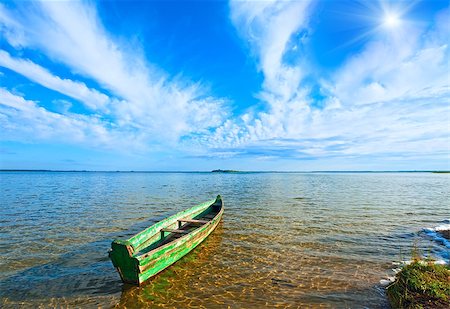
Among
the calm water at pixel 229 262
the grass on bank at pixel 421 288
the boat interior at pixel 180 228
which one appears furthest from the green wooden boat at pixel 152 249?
the grass on bank at pixel 421 288

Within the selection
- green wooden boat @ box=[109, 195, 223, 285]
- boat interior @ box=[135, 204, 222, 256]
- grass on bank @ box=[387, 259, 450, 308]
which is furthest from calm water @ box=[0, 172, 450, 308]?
boat interior @ box=[135, 204, 222, 256]

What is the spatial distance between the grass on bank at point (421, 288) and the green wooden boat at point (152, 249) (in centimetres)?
778

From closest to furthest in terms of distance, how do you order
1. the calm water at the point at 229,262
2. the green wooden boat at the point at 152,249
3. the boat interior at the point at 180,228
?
1. the calm water at the point at 229,262
2. the green wooden boat at the point at 152,249
3. the boat interior at the point at 180,228

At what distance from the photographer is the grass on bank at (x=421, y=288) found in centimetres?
634

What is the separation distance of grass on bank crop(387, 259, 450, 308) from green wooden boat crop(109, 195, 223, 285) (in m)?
7.78

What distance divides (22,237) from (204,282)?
40.2 feet

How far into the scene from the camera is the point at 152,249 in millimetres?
11352

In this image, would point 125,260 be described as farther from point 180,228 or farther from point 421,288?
point 421,288

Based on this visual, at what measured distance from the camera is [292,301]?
25.4 feet

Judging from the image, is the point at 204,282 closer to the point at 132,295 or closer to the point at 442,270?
the point at 132,295

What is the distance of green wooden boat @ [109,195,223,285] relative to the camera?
8.14 metres

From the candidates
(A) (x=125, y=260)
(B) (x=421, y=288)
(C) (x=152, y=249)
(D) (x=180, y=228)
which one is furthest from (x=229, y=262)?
(B) (x=421, y=288)

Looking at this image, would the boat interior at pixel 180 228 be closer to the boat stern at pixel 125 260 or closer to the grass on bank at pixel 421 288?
the boat stern at pixel 125 260

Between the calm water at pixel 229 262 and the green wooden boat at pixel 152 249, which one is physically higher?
the green wooden boat at pixel 152 249
